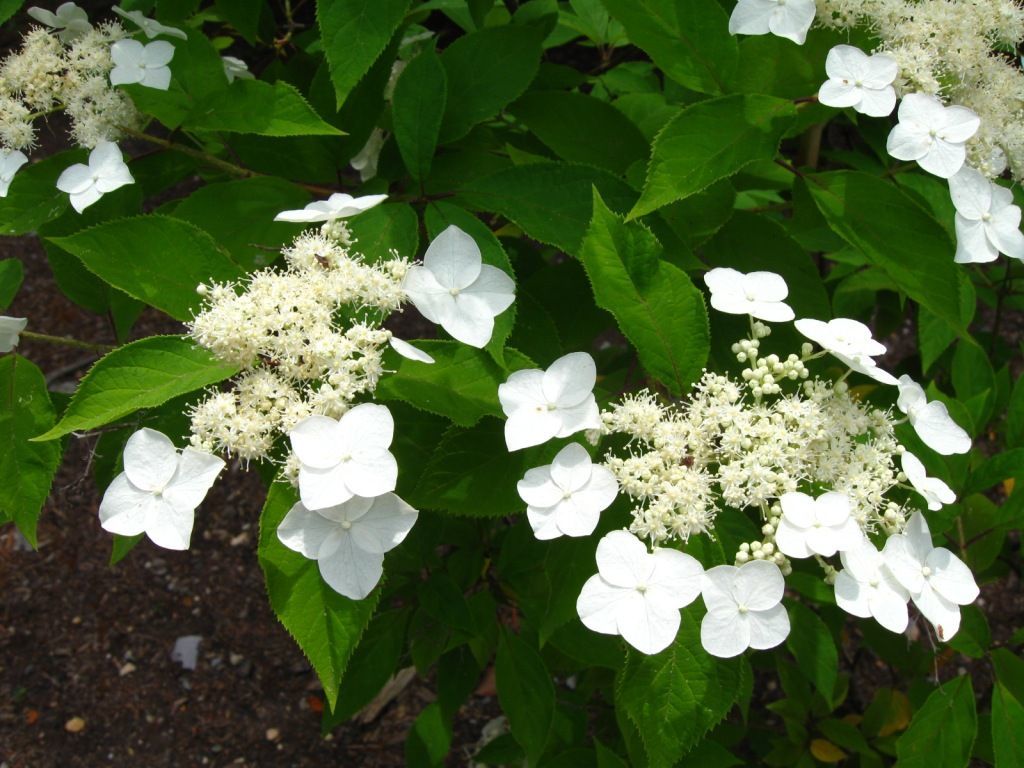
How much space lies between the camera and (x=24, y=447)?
1.58 metres

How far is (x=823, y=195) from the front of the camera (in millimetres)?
1617

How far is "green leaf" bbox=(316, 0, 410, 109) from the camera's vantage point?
1532 mm

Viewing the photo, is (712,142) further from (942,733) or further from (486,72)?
(942,733)

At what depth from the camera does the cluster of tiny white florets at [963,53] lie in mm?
1624

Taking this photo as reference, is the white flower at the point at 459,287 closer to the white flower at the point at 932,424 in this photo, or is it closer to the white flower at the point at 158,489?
the white flower at the point at 158,489

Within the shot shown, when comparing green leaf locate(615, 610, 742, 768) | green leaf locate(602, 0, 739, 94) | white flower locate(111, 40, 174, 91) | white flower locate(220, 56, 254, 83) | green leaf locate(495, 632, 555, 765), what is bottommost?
green leaf locate(495, 632, 555, 765)

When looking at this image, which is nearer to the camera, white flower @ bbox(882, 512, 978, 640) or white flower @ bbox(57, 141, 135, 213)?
white flower @ bbox(882, 512, 978, 640)

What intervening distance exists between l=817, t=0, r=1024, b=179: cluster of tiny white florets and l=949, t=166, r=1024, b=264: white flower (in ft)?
0.27

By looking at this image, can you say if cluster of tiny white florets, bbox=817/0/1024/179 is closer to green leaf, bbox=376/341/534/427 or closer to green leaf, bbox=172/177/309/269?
green leaf, bbox=376/341/534/427

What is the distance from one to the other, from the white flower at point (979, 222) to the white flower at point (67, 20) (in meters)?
1.89

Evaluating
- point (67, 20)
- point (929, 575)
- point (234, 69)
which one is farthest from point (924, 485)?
point (67, 20)

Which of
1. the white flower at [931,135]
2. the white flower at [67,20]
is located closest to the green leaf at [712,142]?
the white flower at [931,135]

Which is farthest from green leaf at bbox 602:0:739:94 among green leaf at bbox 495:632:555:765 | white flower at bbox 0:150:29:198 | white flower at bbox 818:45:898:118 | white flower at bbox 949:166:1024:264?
green leaf at bbox 495:632:555:765

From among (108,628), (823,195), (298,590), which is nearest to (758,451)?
(823,195)
